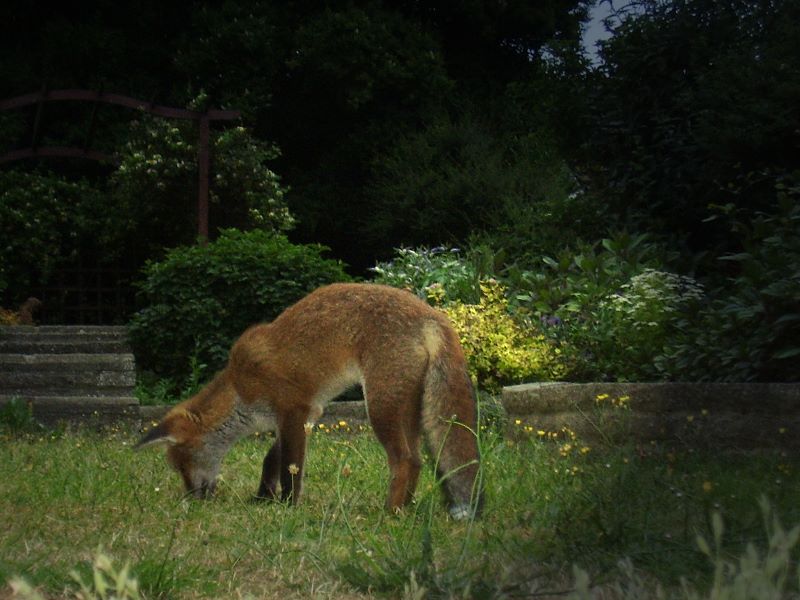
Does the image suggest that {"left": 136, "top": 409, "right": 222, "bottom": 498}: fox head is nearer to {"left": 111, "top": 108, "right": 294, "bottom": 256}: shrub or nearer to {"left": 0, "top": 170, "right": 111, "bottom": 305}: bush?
{"left": 111, "top": 108, "right": 294, "bottom": 256}: shrub

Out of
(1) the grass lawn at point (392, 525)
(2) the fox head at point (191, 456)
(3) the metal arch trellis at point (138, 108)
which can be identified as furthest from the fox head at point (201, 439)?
(3) the metal arch trellis at point (138, 108)

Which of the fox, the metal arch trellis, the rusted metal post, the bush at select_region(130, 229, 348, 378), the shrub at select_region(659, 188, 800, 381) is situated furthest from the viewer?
the metal arch trellis

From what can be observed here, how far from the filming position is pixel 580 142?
1161cm

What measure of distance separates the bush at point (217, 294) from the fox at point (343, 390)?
4.62 meters

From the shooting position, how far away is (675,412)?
22.4 ft

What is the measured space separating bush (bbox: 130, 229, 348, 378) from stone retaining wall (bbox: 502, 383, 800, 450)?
158 inches

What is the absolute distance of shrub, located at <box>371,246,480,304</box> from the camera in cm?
1045

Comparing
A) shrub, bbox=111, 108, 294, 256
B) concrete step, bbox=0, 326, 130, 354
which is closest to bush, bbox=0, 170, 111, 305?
shrub, bbox=111, 108, 294, 256

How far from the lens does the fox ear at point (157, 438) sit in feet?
17.9

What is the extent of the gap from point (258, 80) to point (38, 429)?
12754 millimetres

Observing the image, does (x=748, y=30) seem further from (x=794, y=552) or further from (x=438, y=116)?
Answer: (x=438, y=116)

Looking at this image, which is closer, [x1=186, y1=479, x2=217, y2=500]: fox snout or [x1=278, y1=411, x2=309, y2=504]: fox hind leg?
[x1=278, y1=411, x2=309, y2=504]: fox hind leg

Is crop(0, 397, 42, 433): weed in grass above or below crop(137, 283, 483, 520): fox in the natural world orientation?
below

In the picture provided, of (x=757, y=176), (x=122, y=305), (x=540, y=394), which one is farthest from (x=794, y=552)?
(x=122, y=305)
